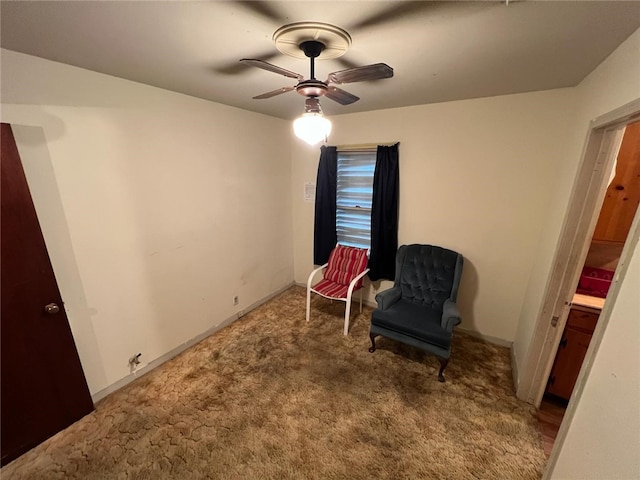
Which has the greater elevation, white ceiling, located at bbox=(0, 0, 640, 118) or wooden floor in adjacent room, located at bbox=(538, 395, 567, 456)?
white ceiling, located at bbox=(0, 0, 640, 118)

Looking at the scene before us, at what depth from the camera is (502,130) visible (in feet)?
7.62

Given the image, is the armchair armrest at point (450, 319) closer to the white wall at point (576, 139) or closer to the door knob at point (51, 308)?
the white wall at point (576, 139)

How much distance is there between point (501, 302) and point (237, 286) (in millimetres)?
2826

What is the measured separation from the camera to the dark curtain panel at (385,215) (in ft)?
9.38

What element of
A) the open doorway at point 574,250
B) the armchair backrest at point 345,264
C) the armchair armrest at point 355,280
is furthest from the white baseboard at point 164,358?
the open doorway at point 574,250

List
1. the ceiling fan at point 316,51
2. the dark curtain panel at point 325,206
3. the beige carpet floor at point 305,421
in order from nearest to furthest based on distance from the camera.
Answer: the ceiling fan at point 316,51, the beige carpet floor at point 305,421, the dark curtain panel at point 325,206

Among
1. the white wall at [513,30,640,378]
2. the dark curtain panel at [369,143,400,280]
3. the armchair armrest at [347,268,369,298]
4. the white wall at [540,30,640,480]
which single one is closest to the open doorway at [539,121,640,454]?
the white wall at [513,30,640,378]

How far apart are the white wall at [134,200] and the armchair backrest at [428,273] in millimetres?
1792

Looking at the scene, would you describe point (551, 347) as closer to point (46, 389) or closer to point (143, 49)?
point (143, 49)

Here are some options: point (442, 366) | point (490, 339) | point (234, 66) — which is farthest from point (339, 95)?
point (490, 339)

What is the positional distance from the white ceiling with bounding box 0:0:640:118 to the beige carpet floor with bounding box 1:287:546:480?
7.65 feet

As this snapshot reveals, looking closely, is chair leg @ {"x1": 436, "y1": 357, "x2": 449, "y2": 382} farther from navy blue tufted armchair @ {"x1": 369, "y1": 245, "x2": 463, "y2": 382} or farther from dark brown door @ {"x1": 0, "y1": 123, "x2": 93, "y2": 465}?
dark brown door @ {"x1": 0, "y1": 123, "x2": 93, "y2": 465}

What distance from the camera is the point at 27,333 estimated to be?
159cm

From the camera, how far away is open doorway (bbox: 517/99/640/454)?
133 cm
